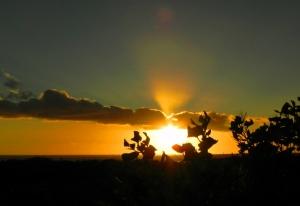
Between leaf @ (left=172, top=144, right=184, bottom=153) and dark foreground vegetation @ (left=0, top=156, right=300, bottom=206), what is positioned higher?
leaf @ (left=172, top=144, right=184, bottom=153)

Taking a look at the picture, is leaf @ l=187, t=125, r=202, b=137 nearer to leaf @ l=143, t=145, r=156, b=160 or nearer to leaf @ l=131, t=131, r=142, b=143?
leaf @ l=143, t=145, r=156, b=160

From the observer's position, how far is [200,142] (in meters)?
6.14

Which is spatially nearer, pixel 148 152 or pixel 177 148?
pixel 177 148

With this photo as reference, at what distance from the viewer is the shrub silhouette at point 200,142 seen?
19.4ft

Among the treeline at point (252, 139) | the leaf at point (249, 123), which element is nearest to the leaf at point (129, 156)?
the treeline at point (252, 139)

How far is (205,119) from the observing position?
5.99 m

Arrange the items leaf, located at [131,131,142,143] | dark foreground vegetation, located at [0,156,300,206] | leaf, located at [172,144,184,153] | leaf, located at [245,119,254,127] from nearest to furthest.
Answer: dark foreground vegetation, located at [0,156,300,206] < leaf, located at [172,144,184,153] < leaf, located at [131,131,142,143] < leaf, located at [245,119,254,127]

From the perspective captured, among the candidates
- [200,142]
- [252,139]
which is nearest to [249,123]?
[252,139]

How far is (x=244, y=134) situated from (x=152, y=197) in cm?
639

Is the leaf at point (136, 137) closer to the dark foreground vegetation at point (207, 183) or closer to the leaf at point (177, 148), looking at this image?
the dark foreground vegetation at point (207, 183)

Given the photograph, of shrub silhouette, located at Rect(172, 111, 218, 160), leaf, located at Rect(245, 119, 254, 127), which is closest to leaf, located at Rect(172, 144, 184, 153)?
shrub silhouette, located at Rect(172, 111, 218, 160)

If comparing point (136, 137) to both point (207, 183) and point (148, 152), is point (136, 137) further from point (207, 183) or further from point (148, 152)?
point (207, 183)

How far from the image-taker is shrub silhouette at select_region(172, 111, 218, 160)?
19.4 feet

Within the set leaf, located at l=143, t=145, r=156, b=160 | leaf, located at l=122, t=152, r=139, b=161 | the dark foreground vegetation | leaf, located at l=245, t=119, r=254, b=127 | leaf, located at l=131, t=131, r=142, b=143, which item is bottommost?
the dark foreground vegetation
